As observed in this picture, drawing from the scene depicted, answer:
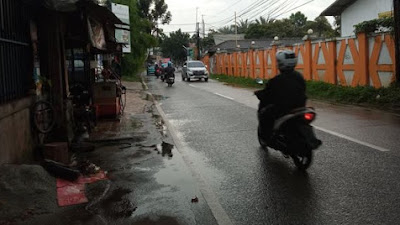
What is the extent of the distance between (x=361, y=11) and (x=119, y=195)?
23.4 m

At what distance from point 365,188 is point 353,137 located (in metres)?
3.54

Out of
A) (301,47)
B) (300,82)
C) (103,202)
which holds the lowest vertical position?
(103,202)

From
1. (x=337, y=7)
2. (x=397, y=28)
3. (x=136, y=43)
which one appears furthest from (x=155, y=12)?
(x=397, y=28)

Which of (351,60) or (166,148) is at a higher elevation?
Result: (351,60)

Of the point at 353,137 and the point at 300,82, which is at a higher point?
the point at 300,82

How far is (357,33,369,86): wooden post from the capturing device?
53.6 ft

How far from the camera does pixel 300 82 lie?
6.57m

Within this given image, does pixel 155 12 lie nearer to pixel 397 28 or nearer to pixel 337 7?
pixel 337 7

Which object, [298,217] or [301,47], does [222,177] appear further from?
[301,47]

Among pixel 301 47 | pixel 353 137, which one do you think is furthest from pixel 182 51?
pixel 353 137

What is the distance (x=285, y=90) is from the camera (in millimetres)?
6492

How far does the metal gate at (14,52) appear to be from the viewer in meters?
6.35

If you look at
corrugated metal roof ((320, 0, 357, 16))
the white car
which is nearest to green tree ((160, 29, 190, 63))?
the white car

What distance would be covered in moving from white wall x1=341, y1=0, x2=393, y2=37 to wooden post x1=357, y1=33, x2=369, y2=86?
6919 mm
